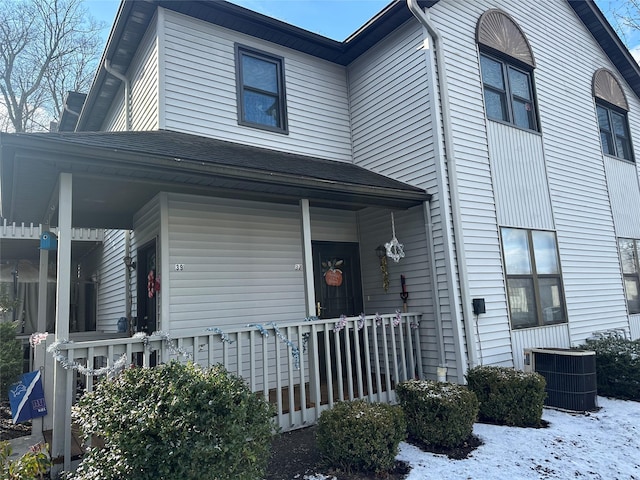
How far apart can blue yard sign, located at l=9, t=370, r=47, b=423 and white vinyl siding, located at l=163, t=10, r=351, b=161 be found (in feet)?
11.8

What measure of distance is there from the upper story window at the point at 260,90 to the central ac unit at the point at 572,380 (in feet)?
17.7

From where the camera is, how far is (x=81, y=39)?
59.4ft

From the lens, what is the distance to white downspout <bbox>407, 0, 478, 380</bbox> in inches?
227

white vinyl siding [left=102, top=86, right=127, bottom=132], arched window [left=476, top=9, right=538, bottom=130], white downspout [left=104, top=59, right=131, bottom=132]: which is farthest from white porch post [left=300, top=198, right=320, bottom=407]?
white vinyl siding [left=102, top=86, right=127, bottom=132]

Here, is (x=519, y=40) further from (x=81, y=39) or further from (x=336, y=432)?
(x=81, y=39)

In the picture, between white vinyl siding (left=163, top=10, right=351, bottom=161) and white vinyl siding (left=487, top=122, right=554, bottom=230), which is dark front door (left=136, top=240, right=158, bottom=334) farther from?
white vinyl siding (left=487, top=122, right=554, bottom=230)

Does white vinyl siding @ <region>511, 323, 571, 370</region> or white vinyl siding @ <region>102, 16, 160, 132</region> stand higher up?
white vinyl siding @ <region>102, 16, 160, 132</region>

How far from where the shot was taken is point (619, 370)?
6090 mm

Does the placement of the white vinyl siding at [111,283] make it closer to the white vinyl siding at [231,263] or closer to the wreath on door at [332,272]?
the white vinyl siding at [231,263]

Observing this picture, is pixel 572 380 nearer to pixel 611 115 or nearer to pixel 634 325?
pixel 634 325

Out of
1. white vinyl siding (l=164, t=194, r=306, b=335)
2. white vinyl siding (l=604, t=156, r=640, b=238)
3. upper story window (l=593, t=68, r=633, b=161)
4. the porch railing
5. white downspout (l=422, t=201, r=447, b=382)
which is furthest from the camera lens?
upper story window (l=593, t=68, r=633, b=161)

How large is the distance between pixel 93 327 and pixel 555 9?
13.2m

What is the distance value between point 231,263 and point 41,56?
17.2 meters

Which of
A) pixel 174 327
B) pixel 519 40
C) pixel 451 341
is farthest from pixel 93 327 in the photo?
pixel 519 40
